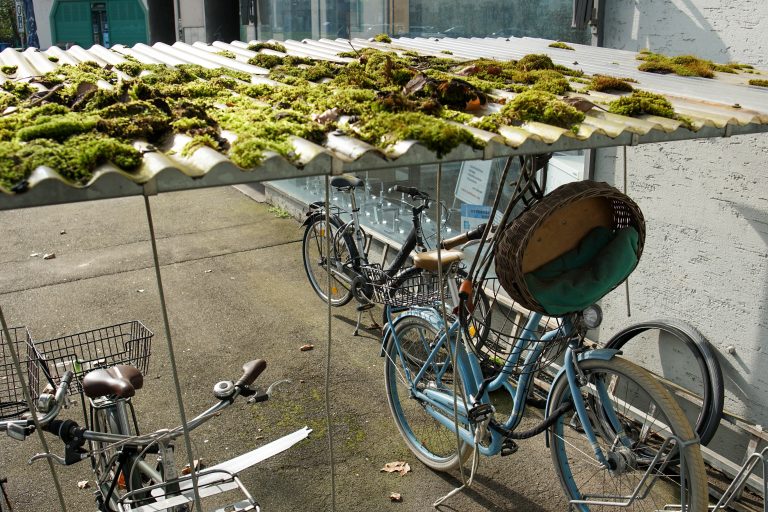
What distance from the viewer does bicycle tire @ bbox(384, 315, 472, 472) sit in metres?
4.68

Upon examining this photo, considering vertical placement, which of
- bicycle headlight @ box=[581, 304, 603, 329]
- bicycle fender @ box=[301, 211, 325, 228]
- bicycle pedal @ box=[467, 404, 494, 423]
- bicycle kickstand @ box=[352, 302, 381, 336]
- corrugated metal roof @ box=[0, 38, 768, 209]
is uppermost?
corrugated metal roof @ box=[0, 38, 768, 209]

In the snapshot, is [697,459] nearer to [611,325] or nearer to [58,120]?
[611,325]

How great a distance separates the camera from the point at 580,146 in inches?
119

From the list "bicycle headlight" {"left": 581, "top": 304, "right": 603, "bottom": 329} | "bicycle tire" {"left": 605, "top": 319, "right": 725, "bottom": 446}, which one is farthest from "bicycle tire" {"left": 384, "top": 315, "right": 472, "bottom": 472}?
"bicycle tire" {"left": 605, "top": 319, "right": 725, "bottom": 446}

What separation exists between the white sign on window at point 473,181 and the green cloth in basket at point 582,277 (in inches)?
114

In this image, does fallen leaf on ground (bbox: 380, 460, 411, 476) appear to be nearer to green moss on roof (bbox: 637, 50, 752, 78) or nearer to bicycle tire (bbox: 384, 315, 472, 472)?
bicycle tire (bbox: 384, 315, 472, 472)

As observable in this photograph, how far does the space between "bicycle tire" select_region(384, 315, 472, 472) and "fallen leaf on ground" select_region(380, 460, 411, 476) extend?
4.4 inches

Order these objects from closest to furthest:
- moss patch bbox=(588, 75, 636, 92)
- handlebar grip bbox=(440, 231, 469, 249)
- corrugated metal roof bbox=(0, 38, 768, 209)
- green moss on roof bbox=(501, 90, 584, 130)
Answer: corrugated metal roof bbox=(0, 38, 768, 209) < green moss on roof bbox=(501, 90, 584, 130) < moss patch bbox=(588, 75, 636, 92) < handlebar grip bbox=(440, 231, 469, 249)

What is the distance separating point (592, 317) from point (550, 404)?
1.73ft

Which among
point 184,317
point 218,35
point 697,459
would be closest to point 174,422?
point 184,317

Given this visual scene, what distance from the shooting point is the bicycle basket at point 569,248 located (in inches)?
136

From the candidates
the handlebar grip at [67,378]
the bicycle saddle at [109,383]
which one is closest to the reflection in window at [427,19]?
the bicycle saddle at [109,383]

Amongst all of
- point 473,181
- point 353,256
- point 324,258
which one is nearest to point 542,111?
point 473,181

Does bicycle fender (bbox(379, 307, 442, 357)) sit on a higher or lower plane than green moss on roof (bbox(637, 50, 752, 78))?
lower
